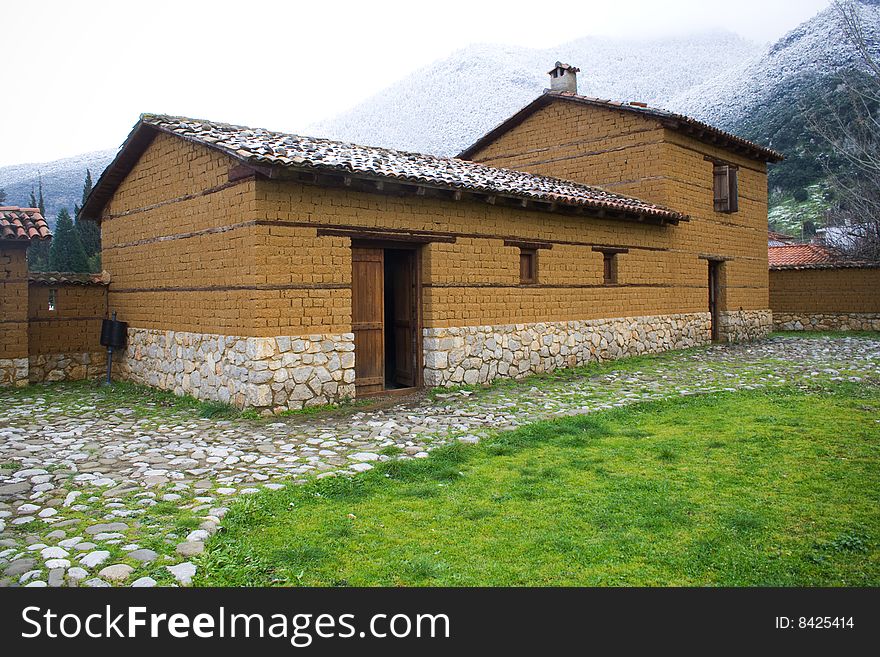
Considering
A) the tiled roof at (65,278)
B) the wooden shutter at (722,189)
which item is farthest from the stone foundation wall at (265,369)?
the wooden shutter at (722,189)

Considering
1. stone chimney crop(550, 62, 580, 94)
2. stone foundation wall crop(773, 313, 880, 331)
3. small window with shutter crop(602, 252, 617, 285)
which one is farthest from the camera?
stone foundation wall crop(773, 313, 880, 331)

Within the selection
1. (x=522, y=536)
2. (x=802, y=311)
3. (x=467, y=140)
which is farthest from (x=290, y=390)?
(x=467, y=140)

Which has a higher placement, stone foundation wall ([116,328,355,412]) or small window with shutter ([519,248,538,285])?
small window with shutter ([519,248,538,285])

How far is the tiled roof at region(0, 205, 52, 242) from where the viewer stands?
1141 cm

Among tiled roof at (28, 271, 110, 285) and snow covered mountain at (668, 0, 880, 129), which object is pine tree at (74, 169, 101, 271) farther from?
snow covered mountain at (668, 0, 880, 129)

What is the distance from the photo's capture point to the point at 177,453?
6898mm

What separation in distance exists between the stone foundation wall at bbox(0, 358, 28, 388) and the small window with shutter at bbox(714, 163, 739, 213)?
16.4 meters

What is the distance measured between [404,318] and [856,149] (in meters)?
7.54

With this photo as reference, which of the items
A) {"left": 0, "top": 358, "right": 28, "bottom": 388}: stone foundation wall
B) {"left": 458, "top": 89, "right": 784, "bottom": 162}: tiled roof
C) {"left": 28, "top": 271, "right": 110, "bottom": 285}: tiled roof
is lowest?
{"left": 0, "top": 358, "right": 28, "bottom": 388}: stone foundation wall

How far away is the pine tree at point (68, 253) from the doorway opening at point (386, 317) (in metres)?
24.8

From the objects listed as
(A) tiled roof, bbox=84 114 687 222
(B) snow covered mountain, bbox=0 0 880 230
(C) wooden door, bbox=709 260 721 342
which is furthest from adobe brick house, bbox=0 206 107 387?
(B) snow covered mountain, bbox=0 0 880 230

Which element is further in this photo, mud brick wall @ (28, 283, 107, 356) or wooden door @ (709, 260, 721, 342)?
wooden door @ (709, 260, 721, 342)

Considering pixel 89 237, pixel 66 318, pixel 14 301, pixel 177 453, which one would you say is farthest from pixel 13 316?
pixel 89 237
